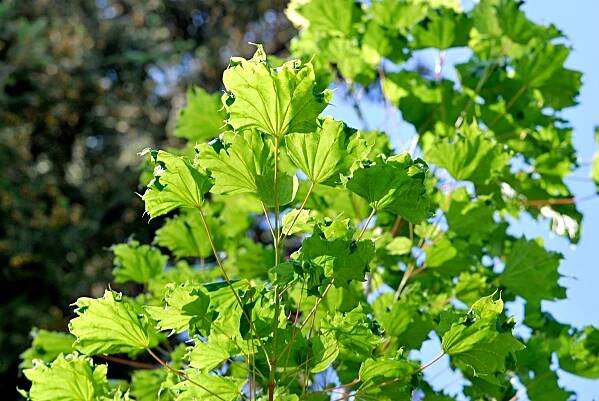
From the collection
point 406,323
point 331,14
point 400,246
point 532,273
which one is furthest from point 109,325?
point 331,14

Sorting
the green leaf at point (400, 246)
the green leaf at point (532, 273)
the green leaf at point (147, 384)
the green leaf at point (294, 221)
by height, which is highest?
the green leaf at point (294, 221)

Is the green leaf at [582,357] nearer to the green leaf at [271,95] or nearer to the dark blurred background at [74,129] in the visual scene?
the green leaf at [271,95]

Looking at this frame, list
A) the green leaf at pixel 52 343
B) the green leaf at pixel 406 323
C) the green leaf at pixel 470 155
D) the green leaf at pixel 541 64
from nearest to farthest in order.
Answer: the green leaf at pixel 406 323 < the green leaf at pixel 470 155 < the green leaf at pixel 52 343 < the green leaf at pixel 541 64

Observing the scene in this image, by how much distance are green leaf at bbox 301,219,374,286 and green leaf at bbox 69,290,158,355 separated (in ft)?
0.67

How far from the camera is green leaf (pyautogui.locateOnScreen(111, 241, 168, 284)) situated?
1429 mm

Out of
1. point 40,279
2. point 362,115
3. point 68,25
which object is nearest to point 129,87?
point 68,25

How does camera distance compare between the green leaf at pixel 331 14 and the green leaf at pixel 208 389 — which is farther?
the green leaf at pixel 331 14

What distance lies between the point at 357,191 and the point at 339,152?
0.15 feet

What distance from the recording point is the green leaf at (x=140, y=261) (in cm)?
143

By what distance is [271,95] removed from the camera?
0.82m

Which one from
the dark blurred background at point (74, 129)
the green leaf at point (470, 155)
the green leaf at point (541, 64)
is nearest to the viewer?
the green leaf at point (470, 155)

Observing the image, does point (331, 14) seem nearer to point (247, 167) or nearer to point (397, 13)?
point (397, 13)

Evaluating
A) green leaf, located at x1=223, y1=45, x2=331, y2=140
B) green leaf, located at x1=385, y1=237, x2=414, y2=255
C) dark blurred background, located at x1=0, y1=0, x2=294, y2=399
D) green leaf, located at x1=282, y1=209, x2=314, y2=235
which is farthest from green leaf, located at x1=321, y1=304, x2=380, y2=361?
dark blurred background, located at x1=0, y1=0, x2=294, y2=399

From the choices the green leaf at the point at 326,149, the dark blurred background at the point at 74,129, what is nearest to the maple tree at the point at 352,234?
the green leaf at the point at 326,149
